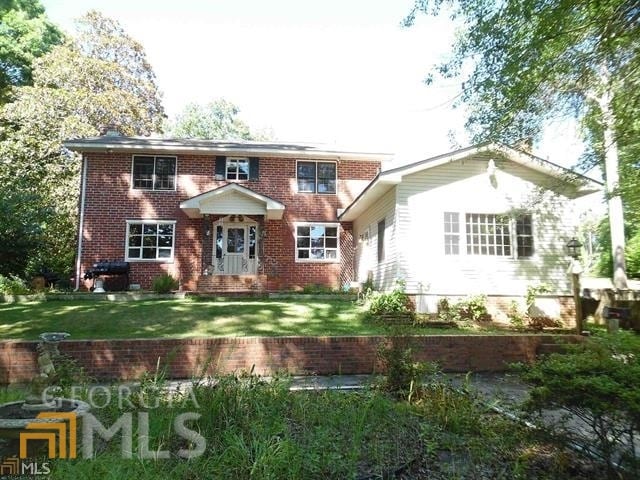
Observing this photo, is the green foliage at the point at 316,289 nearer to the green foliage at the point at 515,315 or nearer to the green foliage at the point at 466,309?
the green foliage at the point at 466,309

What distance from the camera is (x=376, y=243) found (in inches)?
610

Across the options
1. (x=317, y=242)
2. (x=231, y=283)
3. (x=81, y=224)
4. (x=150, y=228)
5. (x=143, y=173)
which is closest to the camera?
(x=231, y=283)

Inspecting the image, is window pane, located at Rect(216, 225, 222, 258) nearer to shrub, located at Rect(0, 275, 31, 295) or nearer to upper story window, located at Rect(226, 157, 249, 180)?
upper story window, located at Rect(226, 157, 249, 180)

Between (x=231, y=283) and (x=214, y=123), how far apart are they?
32.6 metres

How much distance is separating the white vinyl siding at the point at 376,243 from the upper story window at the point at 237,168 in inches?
211

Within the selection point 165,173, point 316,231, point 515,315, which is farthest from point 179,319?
point 165,173

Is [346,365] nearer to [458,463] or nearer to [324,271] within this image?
[458,463]

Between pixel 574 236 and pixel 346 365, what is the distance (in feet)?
29.5

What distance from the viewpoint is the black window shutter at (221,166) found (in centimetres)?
1897

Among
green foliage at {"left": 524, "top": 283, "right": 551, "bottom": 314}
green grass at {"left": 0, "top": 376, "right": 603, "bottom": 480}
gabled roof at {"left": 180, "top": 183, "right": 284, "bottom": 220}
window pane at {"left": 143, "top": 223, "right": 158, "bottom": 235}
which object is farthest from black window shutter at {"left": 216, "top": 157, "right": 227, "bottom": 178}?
green grass at {"left": 0, "top": 376, "right": 603, "bottom": 480}

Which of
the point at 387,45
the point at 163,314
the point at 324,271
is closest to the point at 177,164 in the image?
the point at 324,271

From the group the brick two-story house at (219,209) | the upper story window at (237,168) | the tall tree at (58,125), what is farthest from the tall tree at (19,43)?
the upper story window at (237,168)

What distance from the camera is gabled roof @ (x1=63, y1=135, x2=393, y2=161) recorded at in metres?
17.9

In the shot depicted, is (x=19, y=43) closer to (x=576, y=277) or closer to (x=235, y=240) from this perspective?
(x=235, y=240)
